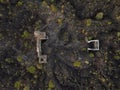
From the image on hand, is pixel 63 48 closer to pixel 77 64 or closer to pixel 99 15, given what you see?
pixel 77 64

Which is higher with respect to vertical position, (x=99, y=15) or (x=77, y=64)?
(x=99, y=15)

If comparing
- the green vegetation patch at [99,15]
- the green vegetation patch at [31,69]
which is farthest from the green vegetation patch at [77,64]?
the green vegetation patch at [99,15]

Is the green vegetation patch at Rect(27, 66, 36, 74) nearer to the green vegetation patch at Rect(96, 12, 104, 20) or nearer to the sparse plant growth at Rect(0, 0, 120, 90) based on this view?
the sparse plant growth at Rect(0, 0, 120, 90)

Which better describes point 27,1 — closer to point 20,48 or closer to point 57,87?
point 20,48

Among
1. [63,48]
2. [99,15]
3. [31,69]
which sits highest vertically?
[99,15]

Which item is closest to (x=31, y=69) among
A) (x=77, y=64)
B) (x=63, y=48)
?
(x=63, y=48)

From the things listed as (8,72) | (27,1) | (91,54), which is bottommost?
(8,72)

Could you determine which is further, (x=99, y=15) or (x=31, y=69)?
(x=99, y=15)

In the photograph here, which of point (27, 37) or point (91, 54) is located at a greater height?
point (27, 37)

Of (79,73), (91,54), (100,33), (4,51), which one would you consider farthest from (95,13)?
(4,51)

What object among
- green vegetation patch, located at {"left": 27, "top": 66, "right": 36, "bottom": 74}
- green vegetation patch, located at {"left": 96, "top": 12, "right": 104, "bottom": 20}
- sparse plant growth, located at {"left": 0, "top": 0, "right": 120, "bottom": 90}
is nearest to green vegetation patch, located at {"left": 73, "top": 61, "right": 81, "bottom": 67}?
sparse plant growth, located at {"left": 0, "top": 0, "right": 120, "bottom": 90}

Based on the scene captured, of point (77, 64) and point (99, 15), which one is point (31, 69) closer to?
point (77, 64)
